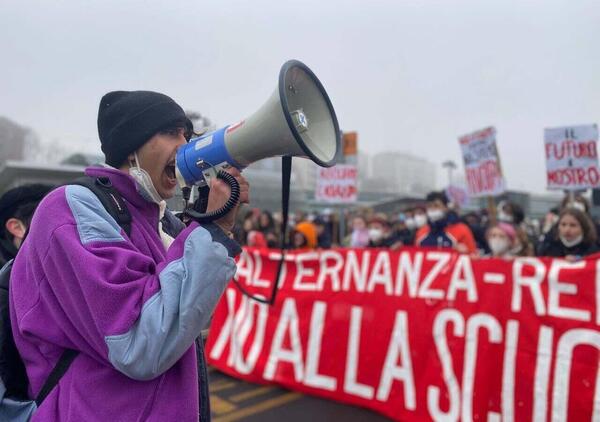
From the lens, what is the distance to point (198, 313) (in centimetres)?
105

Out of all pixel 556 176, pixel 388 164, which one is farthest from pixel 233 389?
pixel 388 164

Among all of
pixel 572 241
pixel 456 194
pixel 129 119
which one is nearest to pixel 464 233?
pixel 572 241

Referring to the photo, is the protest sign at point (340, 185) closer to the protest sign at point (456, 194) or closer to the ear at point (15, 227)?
the protest sign at point (456, 194)

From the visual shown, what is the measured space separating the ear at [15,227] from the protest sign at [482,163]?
222 inches

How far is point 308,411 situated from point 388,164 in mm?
71511

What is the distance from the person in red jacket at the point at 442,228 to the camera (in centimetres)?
521

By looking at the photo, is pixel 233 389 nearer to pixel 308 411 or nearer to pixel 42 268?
pixel 308 411

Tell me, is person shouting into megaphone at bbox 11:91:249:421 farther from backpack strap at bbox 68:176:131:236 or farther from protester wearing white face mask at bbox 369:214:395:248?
protester wearing white face mask at bbox 369:214:395:248

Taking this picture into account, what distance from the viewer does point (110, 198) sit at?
1176 mm

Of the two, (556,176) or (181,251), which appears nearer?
(181,251)

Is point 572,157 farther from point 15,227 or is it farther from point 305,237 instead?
point 15,227

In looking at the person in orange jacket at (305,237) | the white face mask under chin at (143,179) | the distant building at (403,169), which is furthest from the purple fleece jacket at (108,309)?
the distant building at (403,169)

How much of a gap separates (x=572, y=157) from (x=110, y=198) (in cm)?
566

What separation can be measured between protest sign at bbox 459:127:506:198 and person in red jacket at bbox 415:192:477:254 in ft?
4.93
